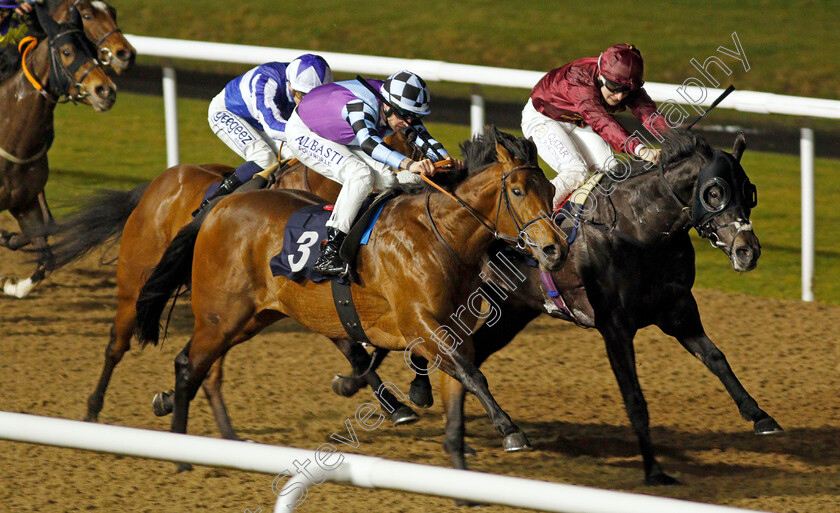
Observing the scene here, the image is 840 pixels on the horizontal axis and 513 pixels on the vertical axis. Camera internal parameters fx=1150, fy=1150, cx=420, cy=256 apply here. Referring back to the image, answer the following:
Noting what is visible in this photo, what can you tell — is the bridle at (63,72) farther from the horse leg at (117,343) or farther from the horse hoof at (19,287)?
the horse leg at (117,343)

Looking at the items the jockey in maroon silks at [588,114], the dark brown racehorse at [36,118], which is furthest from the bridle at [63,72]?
the jockey in maroon silks at [588,114]

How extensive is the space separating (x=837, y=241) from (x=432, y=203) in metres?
5.22

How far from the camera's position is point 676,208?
466cm

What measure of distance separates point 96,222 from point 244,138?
889mm

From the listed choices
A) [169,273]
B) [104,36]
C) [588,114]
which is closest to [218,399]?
[169,273]

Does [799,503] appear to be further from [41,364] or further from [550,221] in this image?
[41,364]

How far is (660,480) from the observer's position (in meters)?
4.50

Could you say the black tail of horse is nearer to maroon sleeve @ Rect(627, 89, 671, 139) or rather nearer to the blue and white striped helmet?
the blue and white striped helmet

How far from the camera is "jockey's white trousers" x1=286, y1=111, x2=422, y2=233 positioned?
464 centimetres

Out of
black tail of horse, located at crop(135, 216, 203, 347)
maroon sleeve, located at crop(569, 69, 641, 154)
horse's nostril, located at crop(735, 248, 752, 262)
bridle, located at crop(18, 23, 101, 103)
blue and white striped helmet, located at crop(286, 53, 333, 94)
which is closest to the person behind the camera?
horse's nostril, located at crop(735, 248, 752, 262)

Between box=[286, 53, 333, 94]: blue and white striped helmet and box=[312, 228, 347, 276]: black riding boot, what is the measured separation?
1.28 m

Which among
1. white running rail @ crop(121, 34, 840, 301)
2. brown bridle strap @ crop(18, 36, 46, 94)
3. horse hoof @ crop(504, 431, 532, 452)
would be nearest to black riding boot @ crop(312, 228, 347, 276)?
horse hoof @ crop(504, 431, 532, 452)

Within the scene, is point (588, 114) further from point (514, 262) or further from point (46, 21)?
point (46, 21)

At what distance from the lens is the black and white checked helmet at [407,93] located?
184 inches
